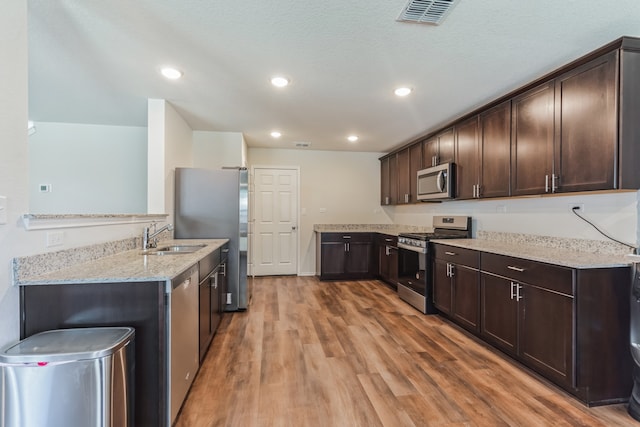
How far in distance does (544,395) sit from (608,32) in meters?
2.34

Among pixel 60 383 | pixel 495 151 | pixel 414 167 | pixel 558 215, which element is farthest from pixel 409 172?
pixel 60 383

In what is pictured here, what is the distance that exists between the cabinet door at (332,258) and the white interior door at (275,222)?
2.28 ft

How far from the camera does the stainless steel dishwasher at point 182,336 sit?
1621 mm

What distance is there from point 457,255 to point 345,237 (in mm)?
2306

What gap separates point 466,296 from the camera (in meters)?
2.95

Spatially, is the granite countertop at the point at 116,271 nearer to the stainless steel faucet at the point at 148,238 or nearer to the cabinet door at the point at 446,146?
the stainless steel faucet at the point at 148,238

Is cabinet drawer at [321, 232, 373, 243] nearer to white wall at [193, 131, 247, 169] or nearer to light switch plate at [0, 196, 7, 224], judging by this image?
white wall at [193, 131, 247, 169]

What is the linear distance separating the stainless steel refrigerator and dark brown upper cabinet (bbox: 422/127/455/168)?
2498 mm

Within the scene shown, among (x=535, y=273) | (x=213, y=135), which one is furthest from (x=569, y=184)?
(x=213, y=135)

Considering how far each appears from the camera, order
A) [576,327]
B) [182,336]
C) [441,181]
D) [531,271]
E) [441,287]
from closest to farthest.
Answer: [182,336]
[576,327]
[531,271]
[441,287]
[441,181]

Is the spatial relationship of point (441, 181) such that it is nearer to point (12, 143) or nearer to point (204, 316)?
point (204, 316)

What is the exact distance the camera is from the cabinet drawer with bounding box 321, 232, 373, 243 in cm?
516

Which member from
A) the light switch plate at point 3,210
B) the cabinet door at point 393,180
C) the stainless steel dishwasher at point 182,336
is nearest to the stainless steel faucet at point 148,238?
the stainless steel dishwasher at point 182,336

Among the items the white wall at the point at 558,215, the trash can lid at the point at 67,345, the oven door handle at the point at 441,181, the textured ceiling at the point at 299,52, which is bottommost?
the trash can lid at the point at 67,345
